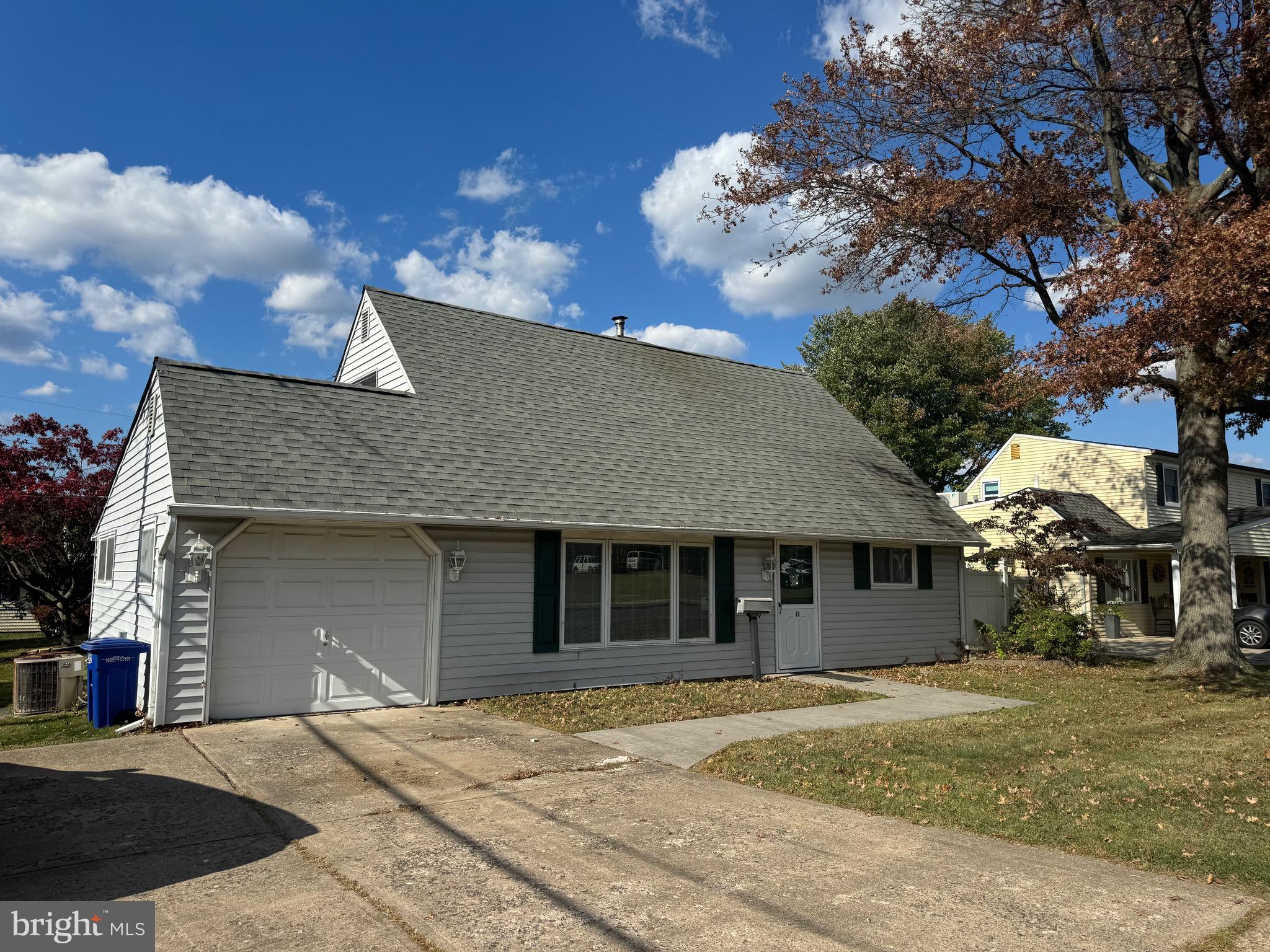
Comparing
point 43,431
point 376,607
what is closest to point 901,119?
point 376,607

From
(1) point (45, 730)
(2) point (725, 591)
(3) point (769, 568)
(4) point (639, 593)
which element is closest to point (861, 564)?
(3) point (769, 568)

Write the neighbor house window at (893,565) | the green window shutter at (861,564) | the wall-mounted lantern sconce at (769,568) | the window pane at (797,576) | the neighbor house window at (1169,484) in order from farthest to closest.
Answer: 1. the neighbor house window at (1169,484)
2. the neighbor house window at (893,565)
3. the green window shutter at (861,564)
4. the window pane at (797,576)
5. the wall-mounted lantern sconce at (769,568)

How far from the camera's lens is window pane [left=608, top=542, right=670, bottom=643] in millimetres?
12562

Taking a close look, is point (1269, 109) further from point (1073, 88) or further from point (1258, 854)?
point (1258, 854)

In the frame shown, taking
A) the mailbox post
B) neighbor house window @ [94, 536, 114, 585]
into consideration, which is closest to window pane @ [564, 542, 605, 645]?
the mailbox post

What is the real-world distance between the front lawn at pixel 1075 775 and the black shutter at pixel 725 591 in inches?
162

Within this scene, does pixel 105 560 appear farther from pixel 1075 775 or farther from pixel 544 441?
pixel 1075 775

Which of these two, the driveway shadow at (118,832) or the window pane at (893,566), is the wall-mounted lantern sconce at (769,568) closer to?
the window pane at (893,566)

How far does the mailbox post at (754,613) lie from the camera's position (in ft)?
42.2

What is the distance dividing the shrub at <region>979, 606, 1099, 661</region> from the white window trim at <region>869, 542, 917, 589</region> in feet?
8.51

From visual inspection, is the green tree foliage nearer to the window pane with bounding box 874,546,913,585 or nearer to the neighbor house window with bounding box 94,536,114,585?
the window pane with bounding box 874,546,913,585

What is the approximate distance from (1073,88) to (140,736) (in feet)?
55.5

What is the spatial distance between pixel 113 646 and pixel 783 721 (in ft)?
24.9

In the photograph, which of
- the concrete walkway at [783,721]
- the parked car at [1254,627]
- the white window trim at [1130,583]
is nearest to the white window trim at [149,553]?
the concrete walkway at [783,721]
